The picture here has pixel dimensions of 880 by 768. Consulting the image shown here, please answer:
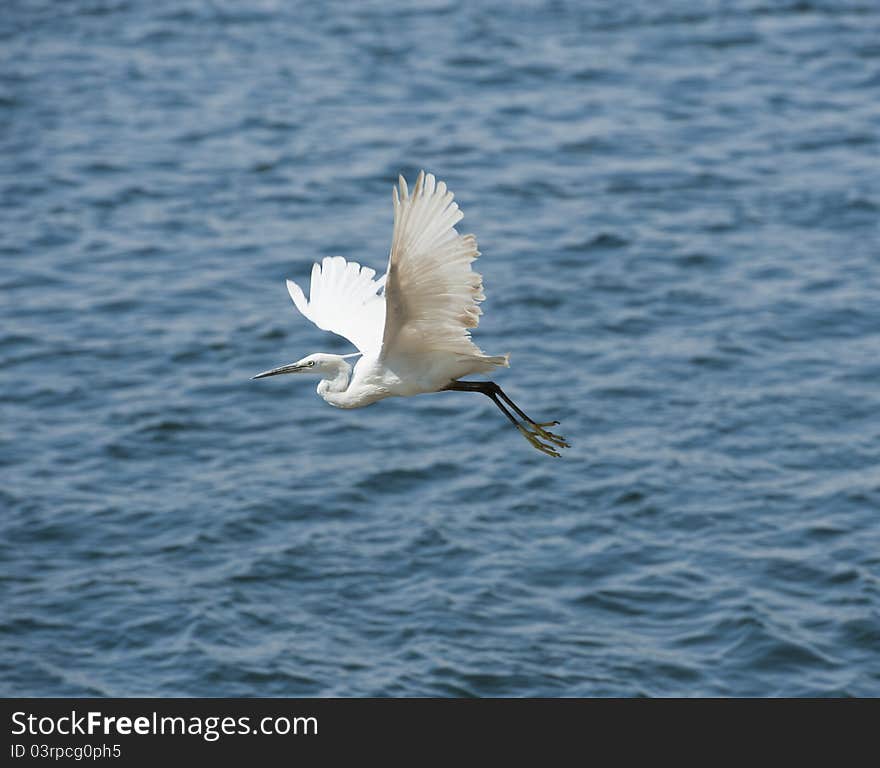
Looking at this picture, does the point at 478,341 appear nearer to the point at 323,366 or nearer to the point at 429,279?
the point at 323,366

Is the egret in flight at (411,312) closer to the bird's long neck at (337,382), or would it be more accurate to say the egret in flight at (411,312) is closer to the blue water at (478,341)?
the bird's long neck at (337,382)

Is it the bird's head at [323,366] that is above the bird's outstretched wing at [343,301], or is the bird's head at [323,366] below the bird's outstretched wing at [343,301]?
below

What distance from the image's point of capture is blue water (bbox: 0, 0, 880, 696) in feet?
71.3

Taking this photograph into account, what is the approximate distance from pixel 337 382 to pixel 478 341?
1409cm

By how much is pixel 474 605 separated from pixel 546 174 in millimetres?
→ 12174

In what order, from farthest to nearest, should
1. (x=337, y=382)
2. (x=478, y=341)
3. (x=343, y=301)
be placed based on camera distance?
(x=478, y=341)
(x=343, y=301)
(x=337, y=382)

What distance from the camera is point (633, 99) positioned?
3447cm

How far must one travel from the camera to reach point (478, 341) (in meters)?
26.4

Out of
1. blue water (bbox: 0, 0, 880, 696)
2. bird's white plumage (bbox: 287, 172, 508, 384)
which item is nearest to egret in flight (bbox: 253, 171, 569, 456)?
bird's white plumage (bbox: 287, 172, 508, 384)

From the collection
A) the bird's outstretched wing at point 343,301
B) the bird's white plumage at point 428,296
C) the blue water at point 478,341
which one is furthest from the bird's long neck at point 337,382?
the blue water at point 478,341

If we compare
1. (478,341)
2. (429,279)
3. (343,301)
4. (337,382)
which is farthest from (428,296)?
(478,341)

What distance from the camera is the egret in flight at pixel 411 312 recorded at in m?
10.7

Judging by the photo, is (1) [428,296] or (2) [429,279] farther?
(1) [428,296]
